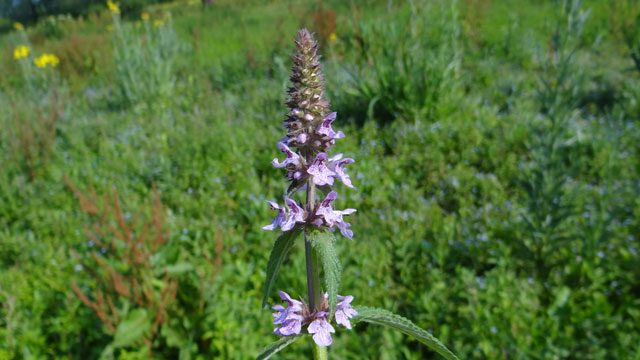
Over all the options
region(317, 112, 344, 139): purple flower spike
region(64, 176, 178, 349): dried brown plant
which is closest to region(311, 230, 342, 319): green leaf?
region(317, 112, 344, 139): purple flower spike

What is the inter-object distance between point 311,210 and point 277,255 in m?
0.16

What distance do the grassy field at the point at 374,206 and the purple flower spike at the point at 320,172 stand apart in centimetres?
173

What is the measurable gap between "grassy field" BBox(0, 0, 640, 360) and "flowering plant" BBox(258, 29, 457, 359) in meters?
1.53

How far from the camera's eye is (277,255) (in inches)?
38.8

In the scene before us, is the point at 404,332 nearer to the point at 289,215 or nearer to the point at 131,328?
the point at 289,215

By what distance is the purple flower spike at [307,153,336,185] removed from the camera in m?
1.01

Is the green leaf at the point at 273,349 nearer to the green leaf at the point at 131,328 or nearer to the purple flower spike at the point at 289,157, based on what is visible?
the purple flower spike at the point at 289,157

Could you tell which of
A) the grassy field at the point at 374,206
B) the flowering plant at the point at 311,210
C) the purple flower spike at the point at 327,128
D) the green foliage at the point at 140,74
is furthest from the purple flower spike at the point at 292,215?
the green foliage at the point at 140,74

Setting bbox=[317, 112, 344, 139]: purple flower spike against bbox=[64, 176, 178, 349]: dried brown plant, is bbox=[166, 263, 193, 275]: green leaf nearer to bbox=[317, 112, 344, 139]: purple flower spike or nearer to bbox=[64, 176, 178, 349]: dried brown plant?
bbox=[64, 176, 178, 349]: dried brown plant

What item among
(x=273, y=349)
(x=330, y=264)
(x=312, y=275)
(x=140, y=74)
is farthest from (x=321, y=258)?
(x=140, y=74)

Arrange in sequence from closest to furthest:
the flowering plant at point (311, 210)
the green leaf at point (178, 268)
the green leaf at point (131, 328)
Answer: the flowering plant at point (311, 210) < the green leaf at point (131, 328) < the green leaf at point (178, 268)

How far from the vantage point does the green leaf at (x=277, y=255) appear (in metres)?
0.95

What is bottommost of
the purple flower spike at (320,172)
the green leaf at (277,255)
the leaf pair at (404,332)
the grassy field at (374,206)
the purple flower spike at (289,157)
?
the grassy field at (374,206)

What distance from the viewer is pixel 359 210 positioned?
3.80 meters
